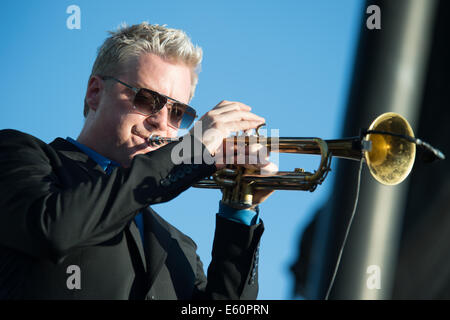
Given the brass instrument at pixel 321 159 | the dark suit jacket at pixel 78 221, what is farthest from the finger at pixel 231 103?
the dark suit jacket at pixel 78 221

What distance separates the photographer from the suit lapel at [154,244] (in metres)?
2.91

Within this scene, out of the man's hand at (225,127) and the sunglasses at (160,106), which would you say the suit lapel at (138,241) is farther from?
the sunglasses at (160,106)

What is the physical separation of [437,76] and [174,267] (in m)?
2.75

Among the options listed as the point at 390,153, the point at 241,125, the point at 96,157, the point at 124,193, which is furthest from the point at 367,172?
the point at 96,157

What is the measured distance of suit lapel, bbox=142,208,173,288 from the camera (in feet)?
9.53

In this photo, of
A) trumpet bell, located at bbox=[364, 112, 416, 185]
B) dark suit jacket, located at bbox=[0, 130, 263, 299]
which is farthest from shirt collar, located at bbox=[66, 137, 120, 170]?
trumpet bell, located at bbox=[364, 112, 416, 185]

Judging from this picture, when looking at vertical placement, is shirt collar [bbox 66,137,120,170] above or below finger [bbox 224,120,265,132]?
below

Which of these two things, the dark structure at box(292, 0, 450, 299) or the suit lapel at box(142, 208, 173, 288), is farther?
the dark structure at box(292, 0, 450, 299)

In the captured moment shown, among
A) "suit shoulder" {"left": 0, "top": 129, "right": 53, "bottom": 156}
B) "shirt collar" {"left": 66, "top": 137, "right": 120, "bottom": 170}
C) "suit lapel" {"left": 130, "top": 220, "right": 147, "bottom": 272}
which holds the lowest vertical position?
"suit lapel" {"left": 130, "top": 220, "right": 147, "bottom": 272}

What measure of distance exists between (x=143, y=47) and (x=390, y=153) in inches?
67.6

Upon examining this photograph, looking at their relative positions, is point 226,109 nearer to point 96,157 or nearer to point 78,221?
point 96,157

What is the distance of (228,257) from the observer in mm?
3260

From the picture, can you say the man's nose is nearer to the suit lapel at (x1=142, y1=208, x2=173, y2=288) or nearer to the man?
the man
